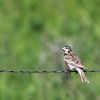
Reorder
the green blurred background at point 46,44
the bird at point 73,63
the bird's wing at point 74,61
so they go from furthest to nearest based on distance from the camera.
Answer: the green blurred background at point 46,44
the bird's wing at point 74,61
the bird at point 73,63

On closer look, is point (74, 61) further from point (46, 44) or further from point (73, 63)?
point (46, 44)

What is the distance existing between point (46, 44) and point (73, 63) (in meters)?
2.33

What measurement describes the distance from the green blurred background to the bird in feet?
3.29

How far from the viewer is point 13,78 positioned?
14.9 meters

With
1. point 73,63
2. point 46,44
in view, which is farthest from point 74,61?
point 46,44

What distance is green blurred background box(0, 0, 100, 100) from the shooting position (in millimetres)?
14102

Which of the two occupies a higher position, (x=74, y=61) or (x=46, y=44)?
(x=46, y=44)

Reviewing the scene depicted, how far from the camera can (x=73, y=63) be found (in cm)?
1282

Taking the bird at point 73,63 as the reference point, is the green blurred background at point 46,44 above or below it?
above

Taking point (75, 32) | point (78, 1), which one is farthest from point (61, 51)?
point (78, 1)

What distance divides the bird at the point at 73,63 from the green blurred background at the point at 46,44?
1.00m

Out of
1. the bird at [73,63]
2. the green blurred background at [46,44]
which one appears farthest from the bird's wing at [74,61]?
the green blurred background at [46,44]

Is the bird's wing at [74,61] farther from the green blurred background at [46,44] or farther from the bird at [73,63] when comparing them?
the green blurred background at [46,44]

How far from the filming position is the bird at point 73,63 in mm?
12531
